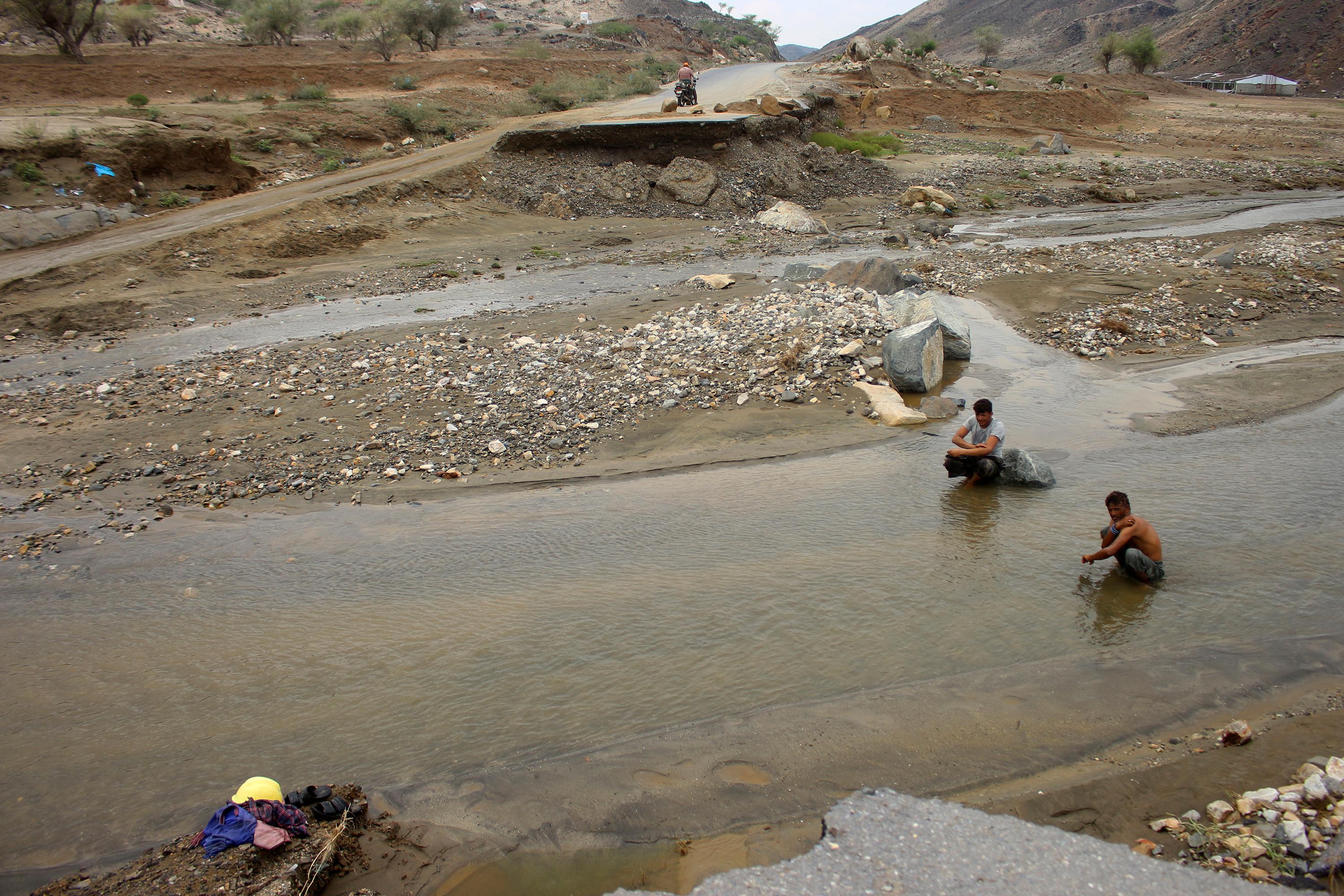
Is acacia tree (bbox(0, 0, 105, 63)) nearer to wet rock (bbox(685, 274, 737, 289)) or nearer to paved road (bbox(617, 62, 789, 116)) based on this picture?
paved road (bbox(617, 62, 789, 116))

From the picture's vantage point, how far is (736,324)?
11172mm

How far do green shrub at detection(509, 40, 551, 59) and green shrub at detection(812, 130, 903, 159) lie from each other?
18.9 m

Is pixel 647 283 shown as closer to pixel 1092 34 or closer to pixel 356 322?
pixel 356 322

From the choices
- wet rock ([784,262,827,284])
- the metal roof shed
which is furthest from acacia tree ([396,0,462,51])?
the metal roof shed

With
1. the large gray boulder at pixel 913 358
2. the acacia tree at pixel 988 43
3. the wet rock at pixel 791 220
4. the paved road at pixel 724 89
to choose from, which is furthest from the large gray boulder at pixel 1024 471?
the acacia tree at pixel 988 43

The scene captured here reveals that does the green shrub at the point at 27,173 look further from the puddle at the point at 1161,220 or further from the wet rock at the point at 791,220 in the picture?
the puddle at the point at 1161,220

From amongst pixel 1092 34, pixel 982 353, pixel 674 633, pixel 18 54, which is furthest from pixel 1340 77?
pixel 18 54

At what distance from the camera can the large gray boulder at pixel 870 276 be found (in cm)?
1238

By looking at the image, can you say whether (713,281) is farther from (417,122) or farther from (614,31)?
(614,31)

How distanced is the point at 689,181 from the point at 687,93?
508cm

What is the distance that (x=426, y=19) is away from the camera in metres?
39.2

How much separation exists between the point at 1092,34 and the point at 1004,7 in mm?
23446

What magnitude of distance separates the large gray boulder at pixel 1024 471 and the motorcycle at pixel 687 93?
18.9 meters

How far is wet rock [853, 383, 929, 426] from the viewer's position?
913 cm
